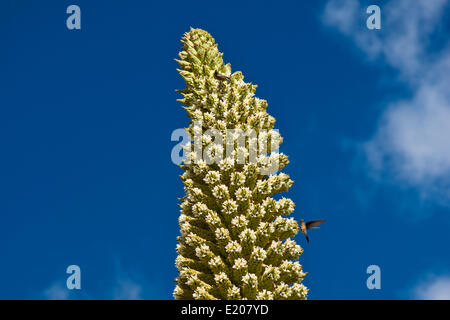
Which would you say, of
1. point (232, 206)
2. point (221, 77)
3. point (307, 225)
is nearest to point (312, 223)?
point (307, 225)

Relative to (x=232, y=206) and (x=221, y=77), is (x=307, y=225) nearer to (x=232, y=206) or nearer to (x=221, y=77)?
(x=232, y=206)

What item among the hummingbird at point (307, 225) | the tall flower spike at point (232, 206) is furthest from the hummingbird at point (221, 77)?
the hummingbird at point (307, 225)

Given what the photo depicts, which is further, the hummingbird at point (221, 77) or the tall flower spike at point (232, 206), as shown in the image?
the hummingbird at point (221, 77)

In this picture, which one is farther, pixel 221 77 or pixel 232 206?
pixel 221 77

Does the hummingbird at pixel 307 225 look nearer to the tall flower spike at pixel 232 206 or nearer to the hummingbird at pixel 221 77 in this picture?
the tall flower spike at pixel 232 206

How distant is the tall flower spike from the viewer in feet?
75.6

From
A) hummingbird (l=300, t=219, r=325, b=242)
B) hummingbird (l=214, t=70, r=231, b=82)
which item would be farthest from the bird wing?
hummingbird (l=214, t=70, r=231, b=82)

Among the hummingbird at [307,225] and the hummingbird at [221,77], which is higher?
the hummingbird at [221,77]

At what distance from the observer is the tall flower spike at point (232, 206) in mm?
23047

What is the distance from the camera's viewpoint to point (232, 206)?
78.9ft

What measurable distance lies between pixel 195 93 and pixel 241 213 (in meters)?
8.09

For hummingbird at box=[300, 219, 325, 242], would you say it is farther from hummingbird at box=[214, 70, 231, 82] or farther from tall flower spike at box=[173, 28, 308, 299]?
hummingbird at box=[214, 70, 231, 82]
